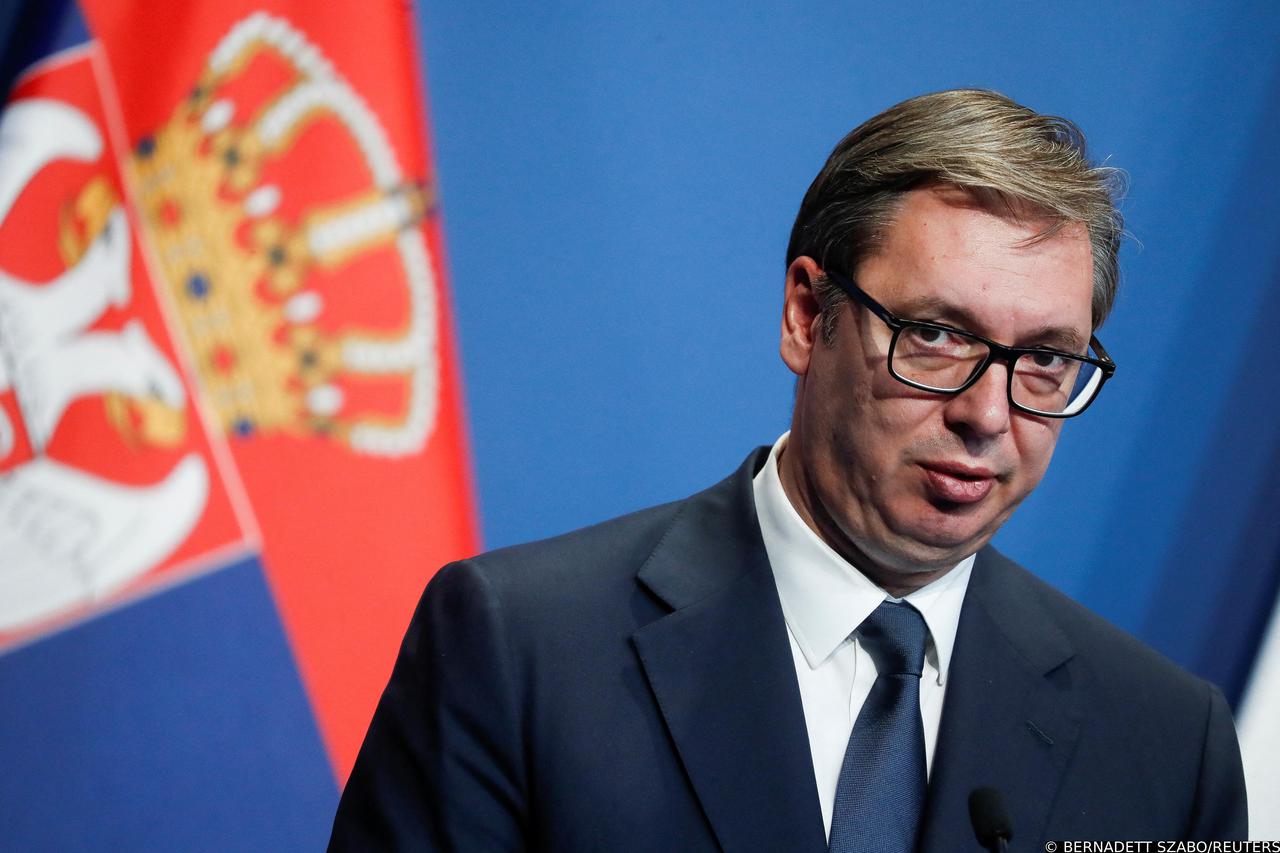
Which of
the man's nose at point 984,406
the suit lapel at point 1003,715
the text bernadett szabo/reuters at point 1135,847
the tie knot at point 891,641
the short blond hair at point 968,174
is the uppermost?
the short blond hair at point 968,174

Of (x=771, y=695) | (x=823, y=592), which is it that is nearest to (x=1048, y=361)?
(x=823, y=592)

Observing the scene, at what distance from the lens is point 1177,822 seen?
1.31 meters

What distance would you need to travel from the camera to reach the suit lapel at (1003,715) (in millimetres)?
1192

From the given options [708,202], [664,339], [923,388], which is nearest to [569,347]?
[664,339]

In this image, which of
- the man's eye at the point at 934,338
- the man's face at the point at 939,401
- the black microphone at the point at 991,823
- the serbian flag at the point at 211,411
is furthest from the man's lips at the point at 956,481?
the serbian flag at the point at 211,411

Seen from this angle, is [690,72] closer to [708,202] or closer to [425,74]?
[708,202]

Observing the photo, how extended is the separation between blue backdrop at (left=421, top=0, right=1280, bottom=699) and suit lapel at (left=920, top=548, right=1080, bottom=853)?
784 millimetres

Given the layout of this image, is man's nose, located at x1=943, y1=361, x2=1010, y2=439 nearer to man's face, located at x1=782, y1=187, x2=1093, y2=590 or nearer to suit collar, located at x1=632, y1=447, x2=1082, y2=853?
man's face, located at x1=782, y1=187, x2=1093, y2=590

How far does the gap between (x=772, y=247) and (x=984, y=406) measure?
97 centimetres

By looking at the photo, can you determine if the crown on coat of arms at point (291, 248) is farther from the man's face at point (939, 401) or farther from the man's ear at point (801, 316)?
the man's face at point (939, 401)

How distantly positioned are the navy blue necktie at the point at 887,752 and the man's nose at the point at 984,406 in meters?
0.20

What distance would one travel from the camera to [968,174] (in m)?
1.19

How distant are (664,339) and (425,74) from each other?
0.56m

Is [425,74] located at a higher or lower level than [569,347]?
higher
